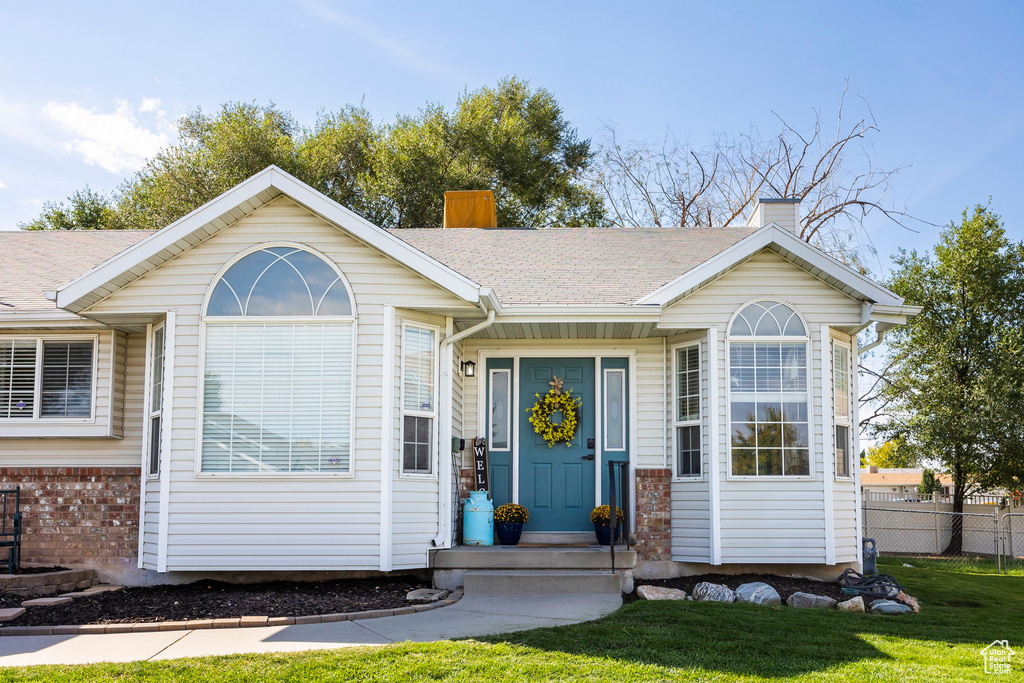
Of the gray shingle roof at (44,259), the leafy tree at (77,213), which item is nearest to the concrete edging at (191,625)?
the gray shingle roof at (44,259)

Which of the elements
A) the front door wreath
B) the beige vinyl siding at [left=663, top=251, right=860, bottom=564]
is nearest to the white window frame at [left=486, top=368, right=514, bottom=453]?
the front door wreath

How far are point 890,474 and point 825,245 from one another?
13904mm

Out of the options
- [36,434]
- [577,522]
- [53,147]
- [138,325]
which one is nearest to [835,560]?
[577,522]

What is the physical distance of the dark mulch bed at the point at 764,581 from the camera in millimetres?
8266

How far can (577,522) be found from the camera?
952cm

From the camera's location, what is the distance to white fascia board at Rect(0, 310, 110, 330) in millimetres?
8805

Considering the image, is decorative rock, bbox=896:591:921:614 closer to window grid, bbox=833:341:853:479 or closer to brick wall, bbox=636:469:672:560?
window grid, bbox=833:341:853:479

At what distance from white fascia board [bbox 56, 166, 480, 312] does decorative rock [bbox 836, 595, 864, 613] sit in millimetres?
4336

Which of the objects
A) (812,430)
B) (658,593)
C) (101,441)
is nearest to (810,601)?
(658,593)

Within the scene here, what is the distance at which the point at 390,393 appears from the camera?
8.14 m

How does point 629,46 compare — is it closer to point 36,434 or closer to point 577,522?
point 577,522

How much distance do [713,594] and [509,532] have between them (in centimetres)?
222

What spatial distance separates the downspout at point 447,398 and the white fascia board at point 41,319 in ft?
12.0

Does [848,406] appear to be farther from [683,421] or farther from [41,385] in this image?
[41,385]
